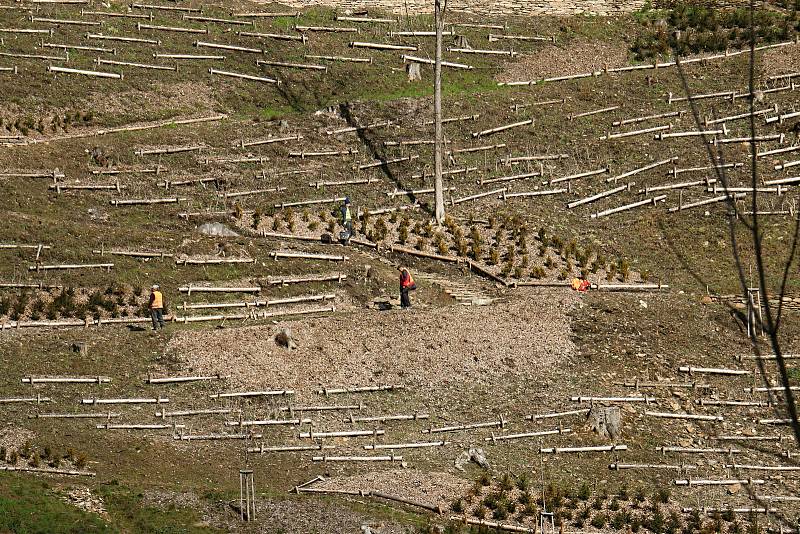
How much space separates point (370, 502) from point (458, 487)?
96.0 inches

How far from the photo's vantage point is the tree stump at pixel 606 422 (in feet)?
128

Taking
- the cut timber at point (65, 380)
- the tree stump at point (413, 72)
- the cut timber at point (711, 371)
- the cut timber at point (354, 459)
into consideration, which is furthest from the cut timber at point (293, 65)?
the cut timber at point (354, 459)

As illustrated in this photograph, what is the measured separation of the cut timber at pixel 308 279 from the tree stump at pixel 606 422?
9492mm

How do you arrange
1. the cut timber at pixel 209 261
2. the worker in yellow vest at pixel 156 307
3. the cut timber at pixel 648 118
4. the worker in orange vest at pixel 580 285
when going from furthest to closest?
the cut timber at pixel 648 118, the worker in orange vest at pixel 580 285, the cut timber at pixel 209 261, the worker in yellow vest at pixel 156 307

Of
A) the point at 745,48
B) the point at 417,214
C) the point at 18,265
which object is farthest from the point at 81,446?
the point at 745,48

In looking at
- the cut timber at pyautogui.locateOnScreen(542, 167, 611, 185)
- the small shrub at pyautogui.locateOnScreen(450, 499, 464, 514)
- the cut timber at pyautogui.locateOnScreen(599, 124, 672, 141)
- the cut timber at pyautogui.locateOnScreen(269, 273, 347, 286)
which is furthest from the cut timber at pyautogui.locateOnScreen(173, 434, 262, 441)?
the cut timber at pyautogui.locateOnScreen(599, 124, 672, 141)

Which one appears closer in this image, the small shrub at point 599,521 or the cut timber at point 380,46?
the small shrub at point 599,521

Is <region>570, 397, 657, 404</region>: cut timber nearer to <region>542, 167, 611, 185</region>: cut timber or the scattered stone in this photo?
the scattered stone

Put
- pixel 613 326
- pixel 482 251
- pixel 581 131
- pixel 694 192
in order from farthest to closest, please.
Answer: pixel 581 131, pixel 694 192, pixel 482 251, pixel 613 326

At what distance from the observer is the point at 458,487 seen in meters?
35.7

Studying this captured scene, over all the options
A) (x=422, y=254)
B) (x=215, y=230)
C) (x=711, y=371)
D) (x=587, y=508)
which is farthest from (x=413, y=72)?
(x=587, y=508)

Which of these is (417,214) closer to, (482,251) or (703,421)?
(482,251)

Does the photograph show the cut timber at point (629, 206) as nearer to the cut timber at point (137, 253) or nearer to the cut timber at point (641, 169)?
the cut timber at point (641, 169)

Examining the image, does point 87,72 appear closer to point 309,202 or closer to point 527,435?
point 309,202
